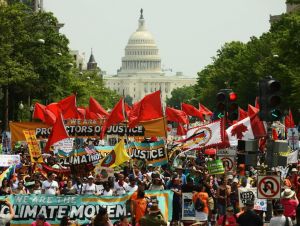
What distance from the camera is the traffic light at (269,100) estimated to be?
22047mm

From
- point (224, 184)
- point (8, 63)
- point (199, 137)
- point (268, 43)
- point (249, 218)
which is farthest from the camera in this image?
point (268, 43)

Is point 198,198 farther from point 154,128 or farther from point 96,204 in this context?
point 154,128

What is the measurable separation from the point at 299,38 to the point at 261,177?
50.4 meters

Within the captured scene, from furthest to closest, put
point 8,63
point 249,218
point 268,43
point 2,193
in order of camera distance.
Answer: point 268,43 → point 8,63 → point 2,193 → point 249,218

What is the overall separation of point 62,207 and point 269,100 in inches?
186

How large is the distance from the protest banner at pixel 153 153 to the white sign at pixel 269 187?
1240 cm

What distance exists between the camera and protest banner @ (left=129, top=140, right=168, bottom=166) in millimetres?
35188

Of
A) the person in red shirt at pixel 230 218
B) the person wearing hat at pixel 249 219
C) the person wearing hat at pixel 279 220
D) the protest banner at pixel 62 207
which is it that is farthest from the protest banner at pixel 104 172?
the person wearing hat at pixel 279 220

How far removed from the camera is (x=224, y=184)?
2858 cm

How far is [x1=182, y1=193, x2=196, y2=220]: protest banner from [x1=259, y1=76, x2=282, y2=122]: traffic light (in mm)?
4778

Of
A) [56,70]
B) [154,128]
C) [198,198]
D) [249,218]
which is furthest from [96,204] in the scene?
[56,70]

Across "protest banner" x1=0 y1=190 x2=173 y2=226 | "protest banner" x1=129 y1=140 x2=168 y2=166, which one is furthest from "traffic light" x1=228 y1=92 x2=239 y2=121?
"protest banner" x1=129 y1=140 x2=168 y2=166

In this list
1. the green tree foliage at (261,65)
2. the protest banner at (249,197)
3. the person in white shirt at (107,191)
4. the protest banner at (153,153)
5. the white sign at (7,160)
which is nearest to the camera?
the person in white shirt at (107,191)

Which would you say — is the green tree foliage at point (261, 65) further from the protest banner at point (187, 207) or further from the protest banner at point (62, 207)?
the protest banner at point (62, 207)
